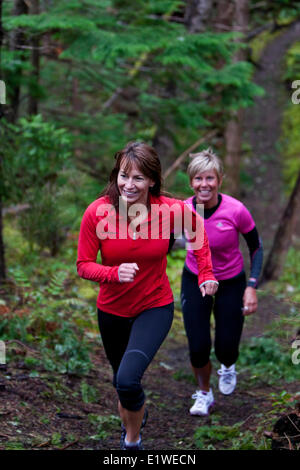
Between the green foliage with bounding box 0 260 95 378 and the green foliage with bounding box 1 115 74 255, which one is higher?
the green foliage with bounding box 1 115 74 255

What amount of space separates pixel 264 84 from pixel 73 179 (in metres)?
16.1

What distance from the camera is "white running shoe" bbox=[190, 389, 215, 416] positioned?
521 cm

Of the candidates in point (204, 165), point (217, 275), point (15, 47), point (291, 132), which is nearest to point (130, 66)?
point (15, 47)

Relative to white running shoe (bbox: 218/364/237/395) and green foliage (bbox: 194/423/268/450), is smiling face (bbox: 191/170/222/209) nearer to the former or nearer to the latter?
white running shoe (bbox: 218/364/237/395)

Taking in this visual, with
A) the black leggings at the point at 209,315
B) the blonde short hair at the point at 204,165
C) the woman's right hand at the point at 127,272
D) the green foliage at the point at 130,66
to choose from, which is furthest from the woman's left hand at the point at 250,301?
the green foliage at the point at 130,66

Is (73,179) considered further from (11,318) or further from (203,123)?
(11,318)

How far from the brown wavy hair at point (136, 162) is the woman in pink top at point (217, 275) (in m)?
1.11

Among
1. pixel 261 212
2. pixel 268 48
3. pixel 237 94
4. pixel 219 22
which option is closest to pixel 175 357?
pixel 237 94

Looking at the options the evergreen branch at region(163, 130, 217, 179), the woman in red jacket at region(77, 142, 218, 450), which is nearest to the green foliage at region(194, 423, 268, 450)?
the woman in red jacket at region(77, 142, 218, 450)

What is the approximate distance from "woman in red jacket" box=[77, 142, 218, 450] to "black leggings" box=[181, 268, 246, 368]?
104 centimetres

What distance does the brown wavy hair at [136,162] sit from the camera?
3.74 m

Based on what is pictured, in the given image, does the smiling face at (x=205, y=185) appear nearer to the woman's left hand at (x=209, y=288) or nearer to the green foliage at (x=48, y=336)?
the woman's left hand at (x=209, y=288)

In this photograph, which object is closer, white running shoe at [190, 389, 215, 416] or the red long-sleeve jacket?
the red long-sleeve jacket

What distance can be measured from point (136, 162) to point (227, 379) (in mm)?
2825
